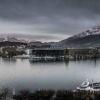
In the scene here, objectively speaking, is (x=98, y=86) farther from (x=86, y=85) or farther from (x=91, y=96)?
(x=91, y=96)

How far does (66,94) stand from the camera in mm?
8789

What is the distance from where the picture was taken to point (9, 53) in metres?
35.4

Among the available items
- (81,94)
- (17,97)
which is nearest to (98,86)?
(81,94)

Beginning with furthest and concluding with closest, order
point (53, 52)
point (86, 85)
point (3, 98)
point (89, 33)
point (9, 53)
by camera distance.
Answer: point (89, 33)
point (53, 52)
point (9, 53)
point (86, 85)
point (3, 98)

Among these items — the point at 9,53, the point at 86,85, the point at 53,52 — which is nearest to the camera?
the point at 86,85

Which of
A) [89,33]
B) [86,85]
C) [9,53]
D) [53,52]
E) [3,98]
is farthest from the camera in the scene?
[89,33]

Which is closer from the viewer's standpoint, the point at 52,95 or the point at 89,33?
the point at 52,95

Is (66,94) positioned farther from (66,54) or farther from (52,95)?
(66,54)

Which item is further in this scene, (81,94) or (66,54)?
(66,54)

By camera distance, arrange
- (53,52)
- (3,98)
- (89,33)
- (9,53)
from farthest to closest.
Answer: (89,33)
(53,52)
(9,53)
(3,98)

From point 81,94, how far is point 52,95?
0.60 m

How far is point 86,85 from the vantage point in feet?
36.4

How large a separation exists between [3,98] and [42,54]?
29248 millimetres

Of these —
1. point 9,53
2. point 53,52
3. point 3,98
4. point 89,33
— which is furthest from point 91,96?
point 89,33
